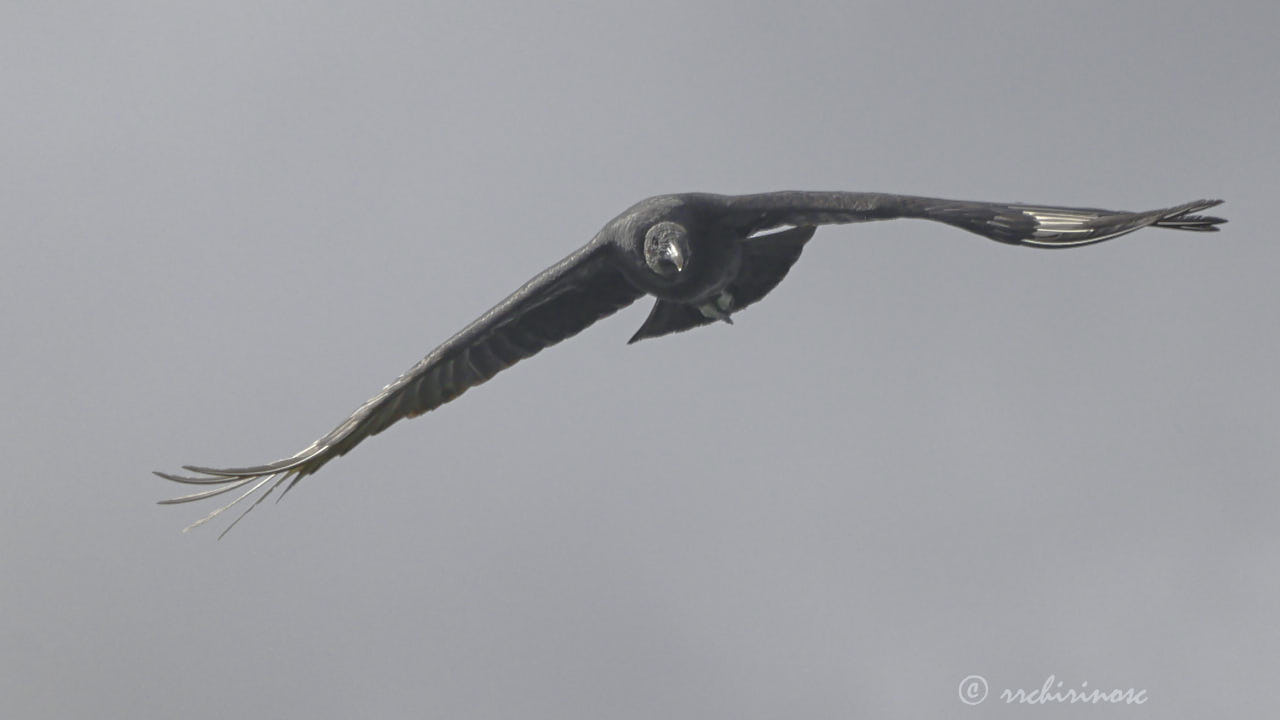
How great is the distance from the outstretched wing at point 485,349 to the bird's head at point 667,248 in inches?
36.7

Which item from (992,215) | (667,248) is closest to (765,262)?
(667,248)

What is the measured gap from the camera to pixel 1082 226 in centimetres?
1739

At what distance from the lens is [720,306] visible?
21.4 meters

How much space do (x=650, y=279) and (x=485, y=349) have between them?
10.0ft

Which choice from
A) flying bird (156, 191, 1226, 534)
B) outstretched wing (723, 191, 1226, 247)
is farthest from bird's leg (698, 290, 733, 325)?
outstretched wing (723, 191, 1226, 247)

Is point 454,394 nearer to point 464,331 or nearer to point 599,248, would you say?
point 464,331

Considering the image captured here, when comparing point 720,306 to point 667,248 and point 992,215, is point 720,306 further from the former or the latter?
point 992,215

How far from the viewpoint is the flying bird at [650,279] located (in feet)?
61.2

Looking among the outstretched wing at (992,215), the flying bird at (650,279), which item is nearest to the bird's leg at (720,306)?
the flying bird at (650,279)

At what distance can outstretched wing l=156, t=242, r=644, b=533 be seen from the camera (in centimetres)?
2075

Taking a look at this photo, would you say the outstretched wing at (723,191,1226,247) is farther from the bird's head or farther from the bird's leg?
the bird's leg

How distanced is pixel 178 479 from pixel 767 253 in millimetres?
7894

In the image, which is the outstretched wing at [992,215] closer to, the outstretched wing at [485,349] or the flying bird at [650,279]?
the flying bird at [650,279]

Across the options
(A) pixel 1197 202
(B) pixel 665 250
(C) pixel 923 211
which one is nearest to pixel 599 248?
(B) pixel 665 250
